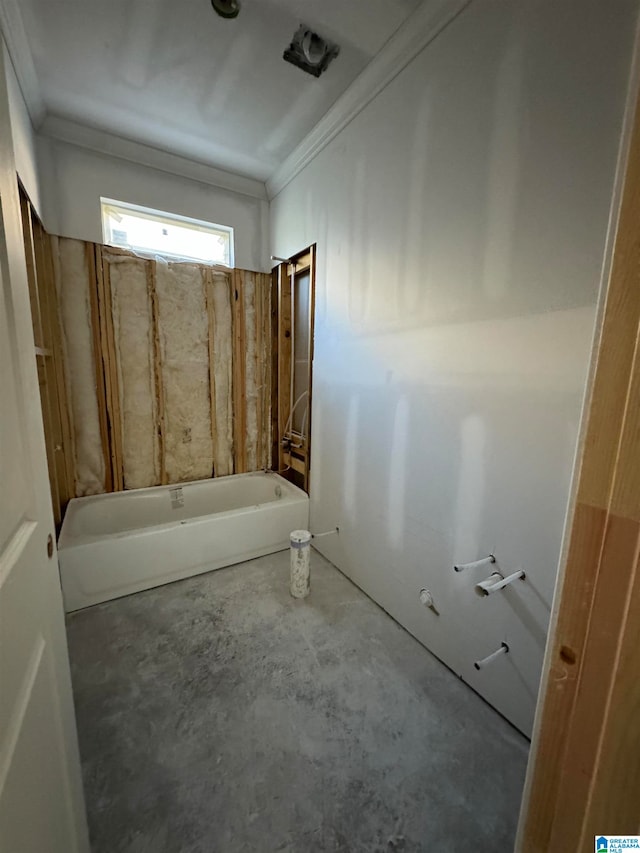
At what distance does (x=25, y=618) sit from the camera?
0.63m

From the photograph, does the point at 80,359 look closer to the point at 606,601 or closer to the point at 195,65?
the point at 195,65

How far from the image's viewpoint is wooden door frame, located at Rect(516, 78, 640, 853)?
0.39m

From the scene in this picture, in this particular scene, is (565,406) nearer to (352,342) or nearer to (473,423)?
(473,423)

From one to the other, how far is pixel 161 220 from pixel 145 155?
0.42 metres

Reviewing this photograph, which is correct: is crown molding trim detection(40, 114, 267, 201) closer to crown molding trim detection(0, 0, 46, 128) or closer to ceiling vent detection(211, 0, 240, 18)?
crown molding trim detection(0, 0, 46, 128)

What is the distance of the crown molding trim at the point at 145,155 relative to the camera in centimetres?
229

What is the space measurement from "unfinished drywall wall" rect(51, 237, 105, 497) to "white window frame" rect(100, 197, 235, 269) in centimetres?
29

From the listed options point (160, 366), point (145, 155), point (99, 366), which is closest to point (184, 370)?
point (160, 366)

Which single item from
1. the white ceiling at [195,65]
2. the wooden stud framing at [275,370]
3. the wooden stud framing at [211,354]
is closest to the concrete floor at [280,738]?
the wooden stud framing at [211,354]

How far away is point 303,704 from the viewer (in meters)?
1.47

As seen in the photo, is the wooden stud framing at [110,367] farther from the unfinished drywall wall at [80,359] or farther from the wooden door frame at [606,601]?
the wooden door frame at [606,601]

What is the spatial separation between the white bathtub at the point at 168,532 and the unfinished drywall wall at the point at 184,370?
0.83 ft

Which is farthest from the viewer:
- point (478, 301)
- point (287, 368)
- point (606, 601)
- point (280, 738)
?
point (287, 368)

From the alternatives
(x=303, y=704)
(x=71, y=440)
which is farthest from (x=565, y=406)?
(x=71, y=440)
